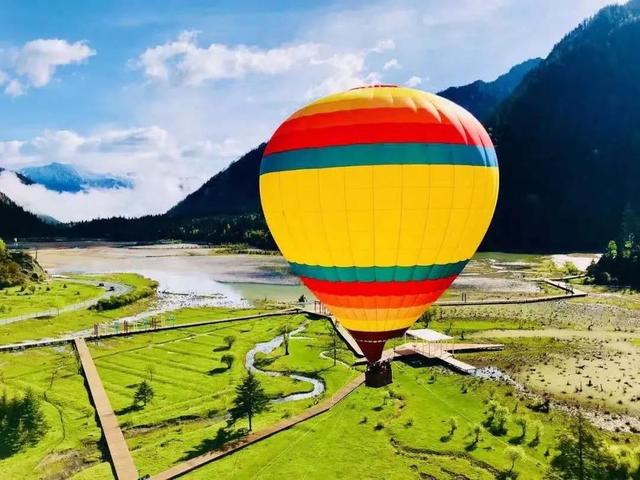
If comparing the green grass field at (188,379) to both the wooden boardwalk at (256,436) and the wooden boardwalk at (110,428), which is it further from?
the wooden boardwalk at (256,436)

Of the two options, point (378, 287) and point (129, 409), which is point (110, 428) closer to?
point (129, 409)

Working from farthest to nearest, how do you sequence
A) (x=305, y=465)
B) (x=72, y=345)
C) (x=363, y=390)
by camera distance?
(x=72, y=345) < (x=363, y=390) < (x=305, y=465)

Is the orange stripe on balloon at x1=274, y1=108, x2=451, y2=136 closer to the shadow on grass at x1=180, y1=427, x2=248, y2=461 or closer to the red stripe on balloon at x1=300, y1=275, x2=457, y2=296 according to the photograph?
the red stripe on balloon at x1=300, y1=275, x2=457, y2=296

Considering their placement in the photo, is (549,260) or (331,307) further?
(549,260)

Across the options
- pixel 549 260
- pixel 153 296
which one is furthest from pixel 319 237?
pixel 549 260

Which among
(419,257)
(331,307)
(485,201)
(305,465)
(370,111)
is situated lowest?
(305,465)

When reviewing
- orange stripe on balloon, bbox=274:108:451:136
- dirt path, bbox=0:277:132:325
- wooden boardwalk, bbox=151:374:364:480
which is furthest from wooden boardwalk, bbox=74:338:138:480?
dirt path, bbox=0:277:132:325

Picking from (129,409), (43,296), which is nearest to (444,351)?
(129,409)

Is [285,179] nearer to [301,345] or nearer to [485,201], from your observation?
[485,201]
